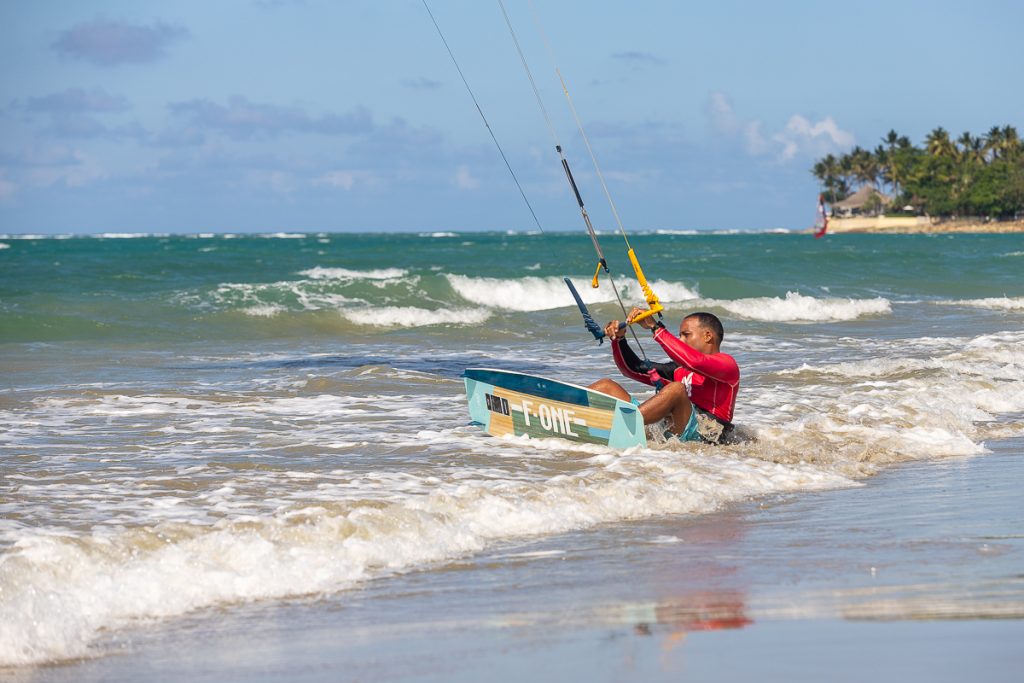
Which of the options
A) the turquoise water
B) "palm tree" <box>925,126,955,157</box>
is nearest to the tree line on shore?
"palm tree" <box>925,126,955,157</box>

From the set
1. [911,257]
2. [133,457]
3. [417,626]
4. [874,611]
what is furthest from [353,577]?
[911,257]

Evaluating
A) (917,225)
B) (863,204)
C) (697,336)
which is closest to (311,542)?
(697,336)

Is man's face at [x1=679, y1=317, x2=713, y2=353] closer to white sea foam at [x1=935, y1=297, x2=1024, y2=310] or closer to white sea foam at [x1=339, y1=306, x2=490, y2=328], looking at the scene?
white sea foam at [x1=339, y1=306, x2=490, y2=328]

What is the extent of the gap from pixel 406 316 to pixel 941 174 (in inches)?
4077

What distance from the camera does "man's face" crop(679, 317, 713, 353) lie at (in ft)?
25.8

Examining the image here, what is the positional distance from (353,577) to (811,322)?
19.1 meters

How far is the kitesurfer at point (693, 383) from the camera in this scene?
7723mm

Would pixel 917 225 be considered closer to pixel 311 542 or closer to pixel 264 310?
pixel 264 310

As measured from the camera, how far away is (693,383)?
8.09 metres

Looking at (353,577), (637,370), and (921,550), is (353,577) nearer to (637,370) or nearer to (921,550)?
(921,550)

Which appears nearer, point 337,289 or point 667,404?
point 667,404

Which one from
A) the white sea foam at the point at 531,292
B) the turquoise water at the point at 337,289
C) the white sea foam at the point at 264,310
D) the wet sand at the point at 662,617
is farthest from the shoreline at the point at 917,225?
the wet sand at the point at 662,617

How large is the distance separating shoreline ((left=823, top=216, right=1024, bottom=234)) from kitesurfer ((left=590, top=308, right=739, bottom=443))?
4176 inches

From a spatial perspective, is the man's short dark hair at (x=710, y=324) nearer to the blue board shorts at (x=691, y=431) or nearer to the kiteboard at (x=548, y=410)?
the blue board shorts at (x=691, y=431)
